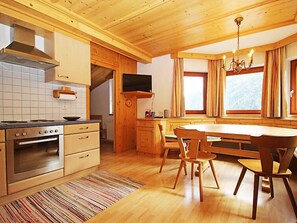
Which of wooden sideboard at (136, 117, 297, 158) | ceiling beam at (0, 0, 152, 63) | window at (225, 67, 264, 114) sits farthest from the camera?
window at (225, 67, 264, 114)

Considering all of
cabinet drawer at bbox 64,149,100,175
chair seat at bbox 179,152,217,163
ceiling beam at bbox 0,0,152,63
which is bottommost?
cabinet drawer at bbox 64,149,100,175

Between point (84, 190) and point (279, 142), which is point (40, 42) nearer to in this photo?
Answer: point (84, 190)

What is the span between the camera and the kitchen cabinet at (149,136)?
353cm

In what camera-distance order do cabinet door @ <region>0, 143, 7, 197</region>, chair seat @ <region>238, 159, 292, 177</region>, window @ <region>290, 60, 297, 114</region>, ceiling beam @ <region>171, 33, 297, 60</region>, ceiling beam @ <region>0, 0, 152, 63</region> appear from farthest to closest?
window @ <region>290, 60, 297, 114</region> < ceiling beam @ <region>171, 33, 297, 60</region> < ceiling beam @ <region>0, 0, 152, 63</region> < cabinet door @ <region>0, 143, 7, 197</region> < chair seat @ <region>238, 159, 292, 177</region>

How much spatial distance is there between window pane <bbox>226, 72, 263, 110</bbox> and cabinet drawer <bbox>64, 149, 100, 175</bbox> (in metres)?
3.29

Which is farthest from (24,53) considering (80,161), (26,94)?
(80,161)

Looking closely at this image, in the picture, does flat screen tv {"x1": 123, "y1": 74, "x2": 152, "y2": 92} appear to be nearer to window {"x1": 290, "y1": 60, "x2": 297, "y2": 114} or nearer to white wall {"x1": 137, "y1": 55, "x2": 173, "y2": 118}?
white wall {"x1": 137, "y1": 55, "x2": 173, "y2": 118}

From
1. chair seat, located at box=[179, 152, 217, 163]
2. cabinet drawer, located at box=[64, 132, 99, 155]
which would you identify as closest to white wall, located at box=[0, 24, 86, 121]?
cabinet drawer, located at box=[64, 132, 99, 155]

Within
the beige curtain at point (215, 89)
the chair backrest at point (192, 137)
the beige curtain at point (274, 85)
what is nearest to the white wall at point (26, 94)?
the chair backrest at point (192, 137)

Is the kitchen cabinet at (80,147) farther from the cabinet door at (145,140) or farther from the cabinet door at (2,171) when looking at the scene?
the cabinet door at (145,140)

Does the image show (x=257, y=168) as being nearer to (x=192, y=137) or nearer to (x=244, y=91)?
(x=192, y=137)

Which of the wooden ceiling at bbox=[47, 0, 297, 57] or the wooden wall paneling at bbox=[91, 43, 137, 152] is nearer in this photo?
the wooden ceiling at bbox=[47, 0, 297, 57]

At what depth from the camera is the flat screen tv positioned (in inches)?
157

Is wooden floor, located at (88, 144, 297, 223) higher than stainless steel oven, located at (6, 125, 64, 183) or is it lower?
lower
